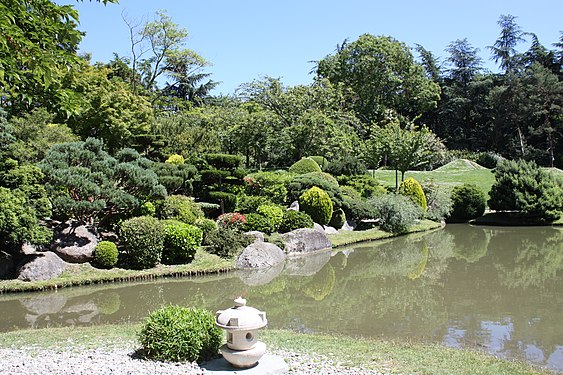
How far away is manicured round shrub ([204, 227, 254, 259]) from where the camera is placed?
15.1 m

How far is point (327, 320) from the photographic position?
9711mm

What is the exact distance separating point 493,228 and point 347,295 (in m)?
14.5

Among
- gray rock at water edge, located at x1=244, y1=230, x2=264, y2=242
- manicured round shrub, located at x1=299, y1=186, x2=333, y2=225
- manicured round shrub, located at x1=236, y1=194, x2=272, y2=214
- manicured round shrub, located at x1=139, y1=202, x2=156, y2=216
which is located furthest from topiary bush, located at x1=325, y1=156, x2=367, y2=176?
manicured round shrub, located at x1=139, y1=202, x2=156, y2=216

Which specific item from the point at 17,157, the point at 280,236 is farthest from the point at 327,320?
the point at 17,157

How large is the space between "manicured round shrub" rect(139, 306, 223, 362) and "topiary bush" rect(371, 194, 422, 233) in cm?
1578

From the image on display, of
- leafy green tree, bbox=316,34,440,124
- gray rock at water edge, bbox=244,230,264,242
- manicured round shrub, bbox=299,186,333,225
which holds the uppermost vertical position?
leafy green tree, bbox=316,34,440,124

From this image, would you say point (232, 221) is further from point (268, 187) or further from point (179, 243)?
point (268, 187)

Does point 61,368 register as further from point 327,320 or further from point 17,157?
point 17,157

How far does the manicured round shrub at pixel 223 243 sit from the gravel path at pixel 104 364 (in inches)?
338

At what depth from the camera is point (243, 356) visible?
5.69 meters

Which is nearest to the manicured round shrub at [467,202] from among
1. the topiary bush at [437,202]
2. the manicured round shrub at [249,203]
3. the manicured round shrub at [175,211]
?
the topiary bush at [437,202]

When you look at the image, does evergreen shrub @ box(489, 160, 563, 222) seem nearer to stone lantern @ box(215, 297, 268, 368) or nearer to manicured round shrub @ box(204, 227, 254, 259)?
manicured round shrub @ box(204, 227, 254, 259)

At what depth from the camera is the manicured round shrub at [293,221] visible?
17906 millimetres

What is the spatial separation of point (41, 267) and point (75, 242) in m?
1.22
